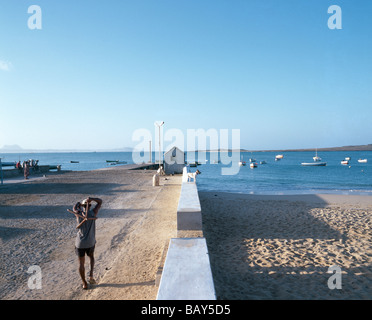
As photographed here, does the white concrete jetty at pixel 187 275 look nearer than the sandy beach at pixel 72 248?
Yes

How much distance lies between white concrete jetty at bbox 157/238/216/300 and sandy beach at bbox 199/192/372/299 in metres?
1.43

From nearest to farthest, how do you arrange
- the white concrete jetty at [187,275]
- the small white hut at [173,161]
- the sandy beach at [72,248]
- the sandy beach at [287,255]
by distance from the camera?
the white concrete jetty at [187,275] → the sandy beach at [72,248] → the sandy beach at [287,255] → the small white hut at [173,161]

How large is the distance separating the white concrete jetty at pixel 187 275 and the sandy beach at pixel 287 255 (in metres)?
1.43

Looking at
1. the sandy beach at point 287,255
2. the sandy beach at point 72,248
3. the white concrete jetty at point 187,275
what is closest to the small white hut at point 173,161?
the sandy beach at point 72,248

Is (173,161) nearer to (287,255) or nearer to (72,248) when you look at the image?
(72,248)

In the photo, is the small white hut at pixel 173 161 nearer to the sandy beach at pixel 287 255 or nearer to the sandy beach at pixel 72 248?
the sandy beach at pixel 72 248

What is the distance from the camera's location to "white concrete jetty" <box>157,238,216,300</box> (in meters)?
2.46

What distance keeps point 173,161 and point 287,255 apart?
20.0 meters

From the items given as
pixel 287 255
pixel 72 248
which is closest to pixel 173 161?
pixel 72 248

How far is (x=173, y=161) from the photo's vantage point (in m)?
Answer: 25.7

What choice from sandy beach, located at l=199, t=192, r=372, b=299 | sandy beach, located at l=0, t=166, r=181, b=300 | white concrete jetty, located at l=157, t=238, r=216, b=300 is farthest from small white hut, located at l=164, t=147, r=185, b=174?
white concrete jetty, located at l=157, t=238, r=216, b=300

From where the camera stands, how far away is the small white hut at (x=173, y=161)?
25625 millimetres

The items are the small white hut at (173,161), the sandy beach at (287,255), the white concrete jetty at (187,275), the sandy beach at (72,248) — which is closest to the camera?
the white concrete jetty at (187,275)

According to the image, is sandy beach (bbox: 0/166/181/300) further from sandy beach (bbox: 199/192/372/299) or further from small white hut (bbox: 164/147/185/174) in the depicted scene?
small white hut (bbox: 164/147/185/174)
